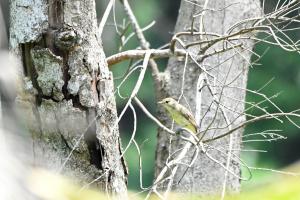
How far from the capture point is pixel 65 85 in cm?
234

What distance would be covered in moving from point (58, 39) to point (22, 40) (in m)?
0.12

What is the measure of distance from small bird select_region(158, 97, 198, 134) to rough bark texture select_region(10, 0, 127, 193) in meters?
0.56

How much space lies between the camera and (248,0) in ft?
12.0

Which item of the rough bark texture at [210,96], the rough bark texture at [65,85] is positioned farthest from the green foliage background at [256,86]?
the rough bark texture at [65,85]

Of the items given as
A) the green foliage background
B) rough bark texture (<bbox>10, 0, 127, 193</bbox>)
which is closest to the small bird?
rough bark texture (<bbox>10, 0, 127, 193</bbox>)

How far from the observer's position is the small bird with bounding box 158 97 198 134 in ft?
9.68

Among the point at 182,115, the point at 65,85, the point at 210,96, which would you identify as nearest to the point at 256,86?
the point at 210,96

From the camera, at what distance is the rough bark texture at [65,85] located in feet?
7.57

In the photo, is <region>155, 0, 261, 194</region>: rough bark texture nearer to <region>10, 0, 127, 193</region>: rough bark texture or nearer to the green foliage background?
<region>10, 0, 127, 193</region>: rough bark texture

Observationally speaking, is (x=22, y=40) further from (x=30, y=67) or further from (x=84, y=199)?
(x=84, y=199)

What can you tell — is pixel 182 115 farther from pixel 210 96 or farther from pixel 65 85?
pixel 65 85

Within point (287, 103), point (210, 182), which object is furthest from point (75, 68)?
point (287, 103)

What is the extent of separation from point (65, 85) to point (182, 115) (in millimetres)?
794

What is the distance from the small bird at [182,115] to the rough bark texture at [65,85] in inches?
22.1
